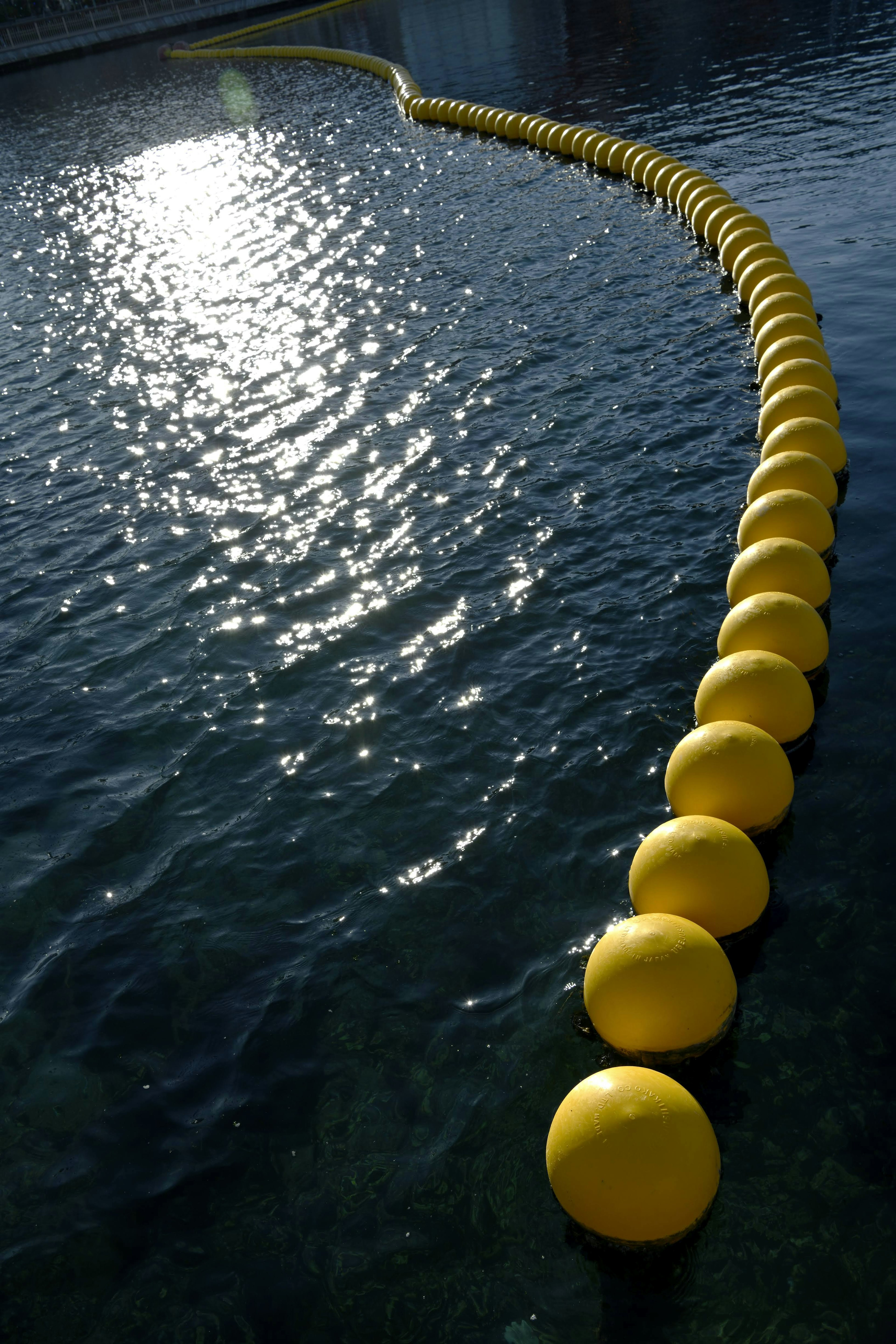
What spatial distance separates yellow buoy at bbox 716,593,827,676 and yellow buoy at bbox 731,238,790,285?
10.2m

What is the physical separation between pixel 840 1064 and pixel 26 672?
9841mm

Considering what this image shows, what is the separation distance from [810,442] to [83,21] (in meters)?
94.6

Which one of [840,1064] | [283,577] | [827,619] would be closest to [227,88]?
[283,577]

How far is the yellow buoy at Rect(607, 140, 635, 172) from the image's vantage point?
26.9 meters

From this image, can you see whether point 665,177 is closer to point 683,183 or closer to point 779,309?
point 683,183

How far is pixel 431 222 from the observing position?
25.6 meters

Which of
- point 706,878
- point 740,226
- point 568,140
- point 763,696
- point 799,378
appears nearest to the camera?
point 706,878

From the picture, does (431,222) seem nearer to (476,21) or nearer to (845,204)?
(845,204)

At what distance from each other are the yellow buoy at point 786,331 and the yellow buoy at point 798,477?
3843 millimetres

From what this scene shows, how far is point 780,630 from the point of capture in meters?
9.66

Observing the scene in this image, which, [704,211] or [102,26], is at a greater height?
[102,26]

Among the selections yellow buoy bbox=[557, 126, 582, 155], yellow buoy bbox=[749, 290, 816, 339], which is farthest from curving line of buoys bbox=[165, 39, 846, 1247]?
yellow buoy bbox=[557, 126, 582, 155]

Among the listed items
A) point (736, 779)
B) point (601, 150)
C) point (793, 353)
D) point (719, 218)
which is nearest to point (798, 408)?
point (793, 353)

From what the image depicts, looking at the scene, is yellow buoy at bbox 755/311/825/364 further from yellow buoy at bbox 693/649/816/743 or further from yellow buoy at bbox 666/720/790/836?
yellow buoy at bbox 666/720/790/836
